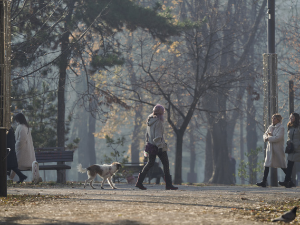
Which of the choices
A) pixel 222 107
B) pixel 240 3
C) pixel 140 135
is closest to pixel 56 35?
pixel 222 107

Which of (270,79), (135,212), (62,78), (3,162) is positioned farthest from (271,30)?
(135,212)

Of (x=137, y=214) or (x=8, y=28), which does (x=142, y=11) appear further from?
(x=137, y=214)

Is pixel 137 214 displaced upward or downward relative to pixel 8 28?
downward

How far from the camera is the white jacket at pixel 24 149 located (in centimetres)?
1419

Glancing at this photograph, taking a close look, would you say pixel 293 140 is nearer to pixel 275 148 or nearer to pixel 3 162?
pixel 275 148

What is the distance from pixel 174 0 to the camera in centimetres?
3512

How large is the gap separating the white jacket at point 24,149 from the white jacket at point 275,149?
235 inches

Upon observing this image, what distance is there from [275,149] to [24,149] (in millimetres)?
6319

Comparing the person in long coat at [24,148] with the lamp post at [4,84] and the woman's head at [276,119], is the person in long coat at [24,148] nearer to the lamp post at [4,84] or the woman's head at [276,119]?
the lamp post at [4,84]

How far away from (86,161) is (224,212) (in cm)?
4208

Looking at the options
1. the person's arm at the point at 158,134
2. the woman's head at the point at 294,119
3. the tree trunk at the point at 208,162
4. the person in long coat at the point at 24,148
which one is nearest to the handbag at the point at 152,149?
the person's arm at the point at 158,134

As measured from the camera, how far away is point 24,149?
14219 mm

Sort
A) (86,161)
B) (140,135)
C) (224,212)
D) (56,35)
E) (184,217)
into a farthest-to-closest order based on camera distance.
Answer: (86,161)
(140,135)
(56,35)
(224,212)
(184,217)

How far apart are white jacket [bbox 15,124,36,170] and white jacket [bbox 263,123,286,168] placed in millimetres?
5972
